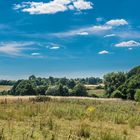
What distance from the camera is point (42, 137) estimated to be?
616 inches

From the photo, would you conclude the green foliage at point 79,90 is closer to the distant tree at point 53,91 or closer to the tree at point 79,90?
the tree at point 79,90

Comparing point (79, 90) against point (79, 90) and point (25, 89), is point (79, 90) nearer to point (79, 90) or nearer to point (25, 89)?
point (79, 90)

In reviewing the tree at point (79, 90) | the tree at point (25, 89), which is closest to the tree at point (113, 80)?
the tree at point (79, 90)

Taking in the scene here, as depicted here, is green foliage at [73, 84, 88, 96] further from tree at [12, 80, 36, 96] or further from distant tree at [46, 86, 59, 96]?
tree at [12, 80, 36, 96]

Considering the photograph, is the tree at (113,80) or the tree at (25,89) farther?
the tree at (25,89)

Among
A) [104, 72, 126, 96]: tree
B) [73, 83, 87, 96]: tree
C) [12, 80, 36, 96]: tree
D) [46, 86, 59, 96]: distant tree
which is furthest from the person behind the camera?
[12, 80, 36, 96]: tree

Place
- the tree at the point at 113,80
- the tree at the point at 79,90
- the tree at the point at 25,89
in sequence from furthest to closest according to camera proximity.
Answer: the tree at the point at 25,89
the tree at the point at 79,90
the tree at the point at 113,80

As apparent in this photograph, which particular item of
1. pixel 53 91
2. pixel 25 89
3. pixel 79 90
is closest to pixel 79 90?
pixel 79 90

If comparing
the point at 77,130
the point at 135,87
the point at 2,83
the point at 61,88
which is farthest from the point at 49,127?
the point at 2,83

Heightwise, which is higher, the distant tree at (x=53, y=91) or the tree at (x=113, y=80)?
the tree at (x=113, y=80)

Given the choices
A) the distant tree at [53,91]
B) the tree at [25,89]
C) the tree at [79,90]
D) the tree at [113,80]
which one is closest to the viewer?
the distant tree at [53,91]

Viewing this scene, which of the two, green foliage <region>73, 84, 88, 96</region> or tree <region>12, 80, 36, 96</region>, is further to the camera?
tree <region>12, 80, 36, 96</region>

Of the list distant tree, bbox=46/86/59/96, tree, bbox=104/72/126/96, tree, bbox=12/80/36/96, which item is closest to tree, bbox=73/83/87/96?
distant tree, bbox=46/86/59/96

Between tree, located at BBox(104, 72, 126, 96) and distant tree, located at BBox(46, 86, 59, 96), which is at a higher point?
tree, located at BBox(104, 72, 126, 96)
